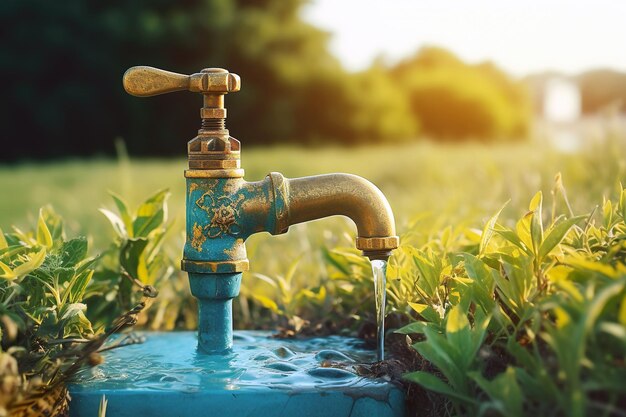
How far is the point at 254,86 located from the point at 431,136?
4756mm

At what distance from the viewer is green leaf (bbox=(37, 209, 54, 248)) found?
139cm

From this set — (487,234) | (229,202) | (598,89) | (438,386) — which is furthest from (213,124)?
(598,89)

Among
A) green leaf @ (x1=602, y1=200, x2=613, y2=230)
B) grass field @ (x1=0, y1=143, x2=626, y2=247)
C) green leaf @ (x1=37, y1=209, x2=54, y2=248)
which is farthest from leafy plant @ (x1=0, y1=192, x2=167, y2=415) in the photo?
green leaf @ (x1=602, y1=200, x2=613, y2=230)

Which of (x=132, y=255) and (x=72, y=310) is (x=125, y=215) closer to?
(x=132, y=255)

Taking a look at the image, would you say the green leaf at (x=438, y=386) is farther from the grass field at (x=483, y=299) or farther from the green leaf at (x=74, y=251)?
the green leaf at (x=74, y=251)

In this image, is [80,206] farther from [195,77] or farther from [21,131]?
[21,131]

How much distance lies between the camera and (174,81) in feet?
4.67

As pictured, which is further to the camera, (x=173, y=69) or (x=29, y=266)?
(x=173, y=69)

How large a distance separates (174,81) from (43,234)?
41 centimetres

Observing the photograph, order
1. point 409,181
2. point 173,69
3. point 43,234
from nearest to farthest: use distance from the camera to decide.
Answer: point 43,234 < point 409,181 < point 173,69

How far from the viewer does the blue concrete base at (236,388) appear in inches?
47.7

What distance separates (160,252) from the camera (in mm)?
1668

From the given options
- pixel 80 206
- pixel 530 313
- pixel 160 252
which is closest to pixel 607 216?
pixel 530 313

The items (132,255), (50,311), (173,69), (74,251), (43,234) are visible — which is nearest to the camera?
(50,311)
